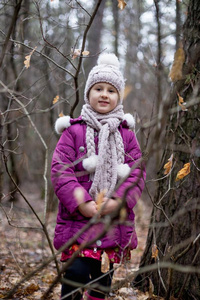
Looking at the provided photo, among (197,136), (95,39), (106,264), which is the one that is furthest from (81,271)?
(95,39)

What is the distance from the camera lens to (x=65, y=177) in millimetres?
2213

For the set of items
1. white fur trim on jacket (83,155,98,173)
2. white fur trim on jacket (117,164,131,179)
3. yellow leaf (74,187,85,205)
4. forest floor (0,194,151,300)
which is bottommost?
forest floor (0,194,151,300)

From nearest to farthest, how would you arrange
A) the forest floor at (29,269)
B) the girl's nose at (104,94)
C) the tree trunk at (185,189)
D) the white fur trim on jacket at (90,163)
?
the white fur trim on jacket at (90,163)
the girl's nose at (104,94)
the tree trunk at (185,189)
the forest floor at (29,269)

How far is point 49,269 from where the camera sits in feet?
12.0

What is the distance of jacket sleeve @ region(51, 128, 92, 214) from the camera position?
7.09 ft

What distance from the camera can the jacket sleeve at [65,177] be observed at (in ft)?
7.09

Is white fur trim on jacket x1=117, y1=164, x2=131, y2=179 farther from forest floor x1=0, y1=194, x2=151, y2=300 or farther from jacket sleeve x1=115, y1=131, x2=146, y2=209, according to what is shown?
forest floor x1=0, y1=194, x2=151, y2=300

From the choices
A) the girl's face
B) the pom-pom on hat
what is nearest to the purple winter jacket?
the girl's face

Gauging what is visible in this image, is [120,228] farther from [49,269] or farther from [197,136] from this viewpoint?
[49,269]

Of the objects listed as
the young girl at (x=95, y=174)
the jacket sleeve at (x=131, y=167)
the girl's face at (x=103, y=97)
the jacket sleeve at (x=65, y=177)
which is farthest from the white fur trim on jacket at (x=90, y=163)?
the girl's face at (x=103, y=97)

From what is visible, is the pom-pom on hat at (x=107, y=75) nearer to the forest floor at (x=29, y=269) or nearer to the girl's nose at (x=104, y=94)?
the girl's nose at (x=104, y=94)

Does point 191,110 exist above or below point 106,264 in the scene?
above

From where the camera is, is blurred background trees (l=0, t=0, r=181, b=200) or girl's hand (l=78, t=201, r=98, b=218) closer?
girl's hand (l=78, t=201, r=98, b=218)

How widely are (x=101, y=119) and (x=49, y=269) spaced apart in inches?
82.7
